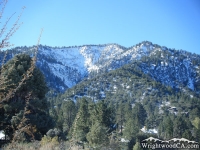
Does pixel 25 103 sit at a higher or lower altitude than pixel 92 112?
lower

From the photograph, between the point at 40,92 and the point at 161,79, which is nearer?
the point at 40,92

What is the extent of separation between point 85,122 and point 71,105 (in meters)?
11.2

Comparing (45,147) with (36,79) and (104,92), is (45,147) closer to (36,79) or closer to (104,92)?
(36,79)

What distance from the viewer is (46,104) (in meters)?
16.8

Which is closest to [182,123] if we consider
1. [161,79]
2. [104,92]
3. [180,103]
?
[180,103]

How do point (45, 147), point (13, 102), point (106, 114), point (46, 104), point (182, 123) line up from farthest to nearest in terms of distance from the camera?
point (182, 123) < point (106, 114) < point (46, 104) < point (13, 102) < point (45, 147)

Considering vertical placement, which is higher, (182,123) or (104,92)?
(104,92)

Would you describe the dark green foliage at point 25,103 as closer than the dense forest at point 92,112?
No

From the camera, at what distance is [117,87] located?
14388cm

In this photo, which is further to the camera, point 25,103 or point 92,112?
point 92,112

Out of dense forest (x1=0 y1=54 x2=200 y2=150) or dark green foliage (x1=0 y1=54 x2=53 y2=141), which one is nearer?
dense forest (x1=0 y1=54 x2=200 y2=150)

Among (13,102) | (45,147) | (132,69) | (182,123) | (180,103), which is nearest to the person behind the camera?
(45,147)

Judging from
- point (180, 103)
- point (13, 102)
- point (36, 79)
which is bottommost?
point (13, 102)

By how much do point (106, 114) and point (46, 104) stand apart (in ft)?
47.5
